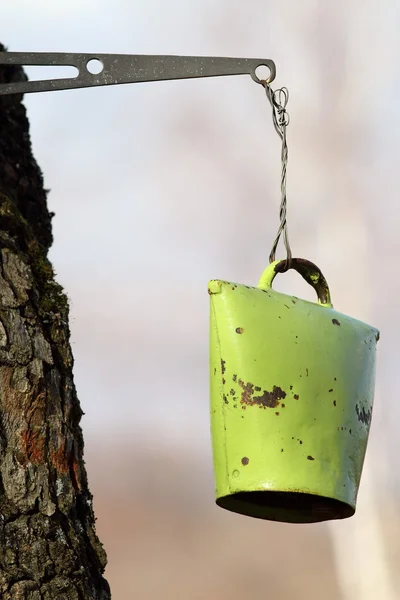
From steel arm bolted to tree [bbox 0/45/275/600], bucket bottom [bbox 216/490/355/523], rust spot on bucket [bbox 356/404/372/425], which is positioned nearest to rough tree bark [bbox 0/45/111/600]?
steel arm bolted to tree [bbox 0/45/275/600]

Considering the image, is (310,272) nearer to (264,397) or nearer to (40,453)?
(264,397)

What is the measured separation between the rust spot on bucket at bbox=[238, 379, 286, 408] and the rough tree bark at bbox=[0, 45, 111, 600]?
0.58 metres

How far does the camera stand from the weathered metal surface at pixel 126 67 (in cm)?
240

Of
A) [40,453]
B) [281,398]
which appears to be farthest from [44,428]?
[281,398]

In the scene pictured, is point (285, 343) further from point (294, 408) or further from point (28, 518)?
point (28, 518)

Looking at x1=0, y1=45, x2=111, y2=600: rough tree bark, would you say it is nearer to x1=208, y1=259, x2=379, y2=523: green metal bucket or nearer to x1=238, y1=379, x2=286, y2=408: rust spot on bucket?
x1=208, y1=259, x2=379, y2=523: green metal bucket

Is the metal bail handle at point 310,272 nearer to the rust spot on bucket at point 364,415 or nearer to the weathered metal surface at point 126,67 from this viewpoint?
the rust spot on bucket at point 364,415

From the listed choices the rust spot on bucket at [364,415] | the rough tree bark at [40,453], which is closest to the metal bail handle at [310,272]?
the rust spot on bucket at [364,415]

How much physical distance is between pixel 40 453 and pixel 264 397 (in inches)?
24.6

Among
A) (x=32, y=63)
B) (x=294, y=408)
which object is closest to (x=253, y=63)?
(x=32, y=63)

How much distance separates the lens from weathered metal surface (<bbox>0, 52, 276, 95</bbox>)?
240cm

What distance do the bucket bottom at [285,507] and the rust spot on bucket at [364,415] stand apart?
18 centimetres

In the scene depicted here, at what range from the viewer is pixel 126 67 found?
2459 millimetres

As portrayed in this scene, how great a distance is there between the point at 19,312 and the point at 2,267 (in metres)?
0.15
